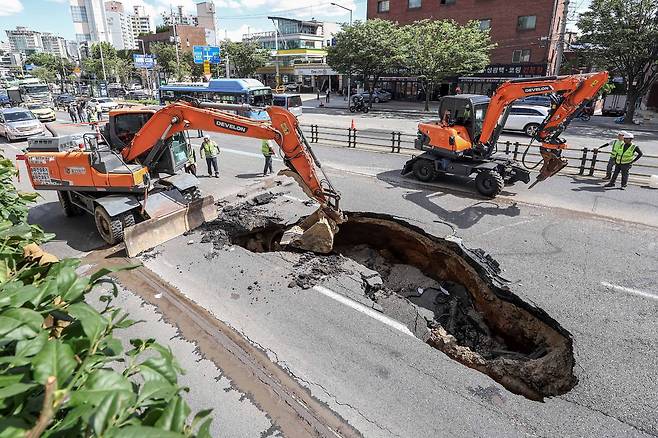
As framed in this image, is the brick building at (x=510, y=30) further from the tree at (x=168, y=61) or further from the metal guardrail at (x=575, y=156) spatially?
the tree at (x=168, y=61)

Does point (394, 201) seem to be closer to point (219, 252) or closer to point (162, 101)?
point (219, 252)

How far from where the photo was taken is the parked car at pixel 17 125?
911 inches

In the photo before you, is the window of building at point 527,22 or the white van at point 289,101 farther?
the window of building at point 527,22

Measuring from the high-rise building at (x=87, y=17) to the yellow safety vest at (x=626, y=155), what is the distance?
184126 mm

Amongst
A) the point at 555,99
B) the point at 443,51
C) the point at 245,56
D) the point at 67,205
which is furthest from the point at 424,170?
the point at 245,56

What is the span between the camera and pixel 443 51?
105 feet

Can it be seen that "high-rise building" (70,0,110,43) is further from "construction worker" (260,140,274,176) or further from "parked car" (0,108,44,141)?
Answer: "construction worker" (260,140,274,176)

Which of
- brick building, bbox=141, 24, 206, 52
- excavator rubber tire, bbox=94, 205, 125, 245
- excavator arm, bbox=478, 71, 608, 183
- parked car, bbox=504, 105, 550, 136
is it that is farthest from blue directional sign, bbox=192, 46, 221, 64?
brick building, bbox=141, 24, 206, 52

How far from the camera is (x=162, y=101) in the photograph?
36.8 meters

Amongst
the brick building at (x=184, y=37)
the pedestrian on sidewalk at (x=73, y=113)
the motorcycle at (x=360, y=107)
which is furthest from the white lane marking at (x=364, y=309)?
the brick building at (x=184, y=37)

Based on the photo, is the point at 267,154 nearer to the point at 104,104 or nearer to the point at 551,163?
the point at 551,163

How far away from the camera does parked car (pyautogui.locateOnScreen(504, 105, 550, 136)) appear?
22.9 metres

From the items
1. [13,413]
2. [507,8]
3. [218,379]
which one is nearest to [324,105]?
[507,8]

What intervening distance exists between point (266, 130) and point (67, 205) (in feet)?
20.7
